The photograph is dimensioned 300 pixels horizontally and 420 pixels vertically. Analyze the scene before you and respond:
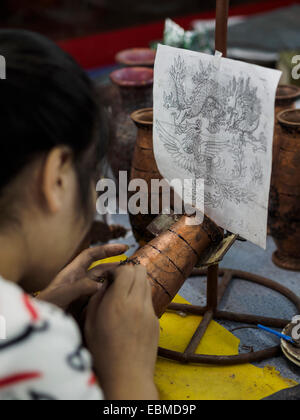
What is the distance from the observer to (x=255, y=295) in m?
1.45

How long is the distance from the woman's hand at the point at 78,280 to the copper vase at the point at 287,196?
57 centimetres

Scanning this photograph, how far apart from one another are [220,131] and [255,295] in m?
0.59

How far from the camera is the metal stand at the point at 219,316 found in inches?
46.4

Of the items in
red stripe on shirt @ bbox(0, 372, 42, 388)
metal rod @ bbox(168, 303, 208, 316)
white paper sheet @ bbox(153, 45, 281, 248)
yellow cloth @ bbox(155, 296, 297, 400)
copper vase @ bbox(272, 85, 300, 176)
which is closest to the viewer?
red stripe on shirt @ bbox(0, 372, 42, 388)

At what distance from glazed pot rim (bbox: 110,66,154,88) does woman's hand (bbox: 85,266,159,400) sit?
1069 millimetres

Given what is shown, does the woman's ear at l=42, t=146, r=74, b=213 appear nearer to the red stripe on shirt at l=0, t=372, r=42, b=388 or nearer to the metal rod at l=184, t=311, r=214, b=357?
the red stripe on shirt at l=0, t=372, r=42, b=388

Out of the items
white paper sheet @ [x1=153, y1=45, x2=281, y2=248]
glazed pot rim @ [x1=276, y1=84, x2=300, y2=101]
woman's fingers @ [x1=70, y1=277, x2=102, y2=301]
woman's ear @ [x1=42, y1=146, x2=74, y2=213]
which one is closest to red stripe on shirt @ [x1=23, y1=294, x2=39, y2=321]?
woman's ear @ [x1=42, y1=146, x2=74, y2=213]

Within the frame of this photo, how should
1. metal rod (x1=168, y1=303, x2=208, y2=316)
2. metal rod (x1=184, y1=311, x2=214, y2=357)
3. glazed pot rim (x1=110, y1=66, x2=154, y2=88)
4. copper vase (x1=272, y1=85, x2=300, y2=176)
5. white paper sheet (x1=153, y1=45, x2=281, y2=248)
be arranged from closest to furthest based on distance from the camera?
Result: 1. white paper sheet (x1=153, y1=45, x2=281, y2=248)
2. metal rod (x1=184, y1=311, x2=214, y2=357)
3. metal rod (x1=168, y1=303, x2=208, y2=316)
4. copper vase (x1=272, y1=85, x2=300, y2=176)
5. glazed pot rim (x1=110, y1=66, x2=154, y2=88)

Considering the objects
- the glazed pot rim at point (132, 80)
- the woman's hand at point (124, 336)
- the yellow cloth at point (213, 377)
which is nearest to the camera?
the woman's hand at point (124, 336)

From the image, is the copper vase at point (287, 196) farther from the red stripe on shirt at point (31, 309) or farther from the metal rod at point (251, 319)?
the red stripe on shirt at point (31, 309)

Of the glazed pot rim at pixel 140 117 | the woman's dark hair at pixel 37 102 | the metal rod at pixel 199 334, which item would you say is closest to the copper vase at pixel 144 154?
the glazed pot rim at pixel 140 117

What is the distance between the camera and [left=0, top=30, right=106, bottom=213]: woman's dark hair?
0.63 meters

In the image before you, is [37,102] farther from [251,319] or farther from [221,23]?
[251,319]
